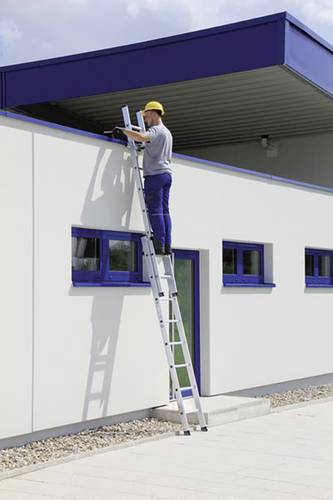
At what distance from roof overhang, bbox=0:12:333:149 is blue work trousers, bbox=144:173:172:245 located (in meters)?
3.87

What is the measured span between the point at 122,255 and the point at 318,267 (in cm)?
573

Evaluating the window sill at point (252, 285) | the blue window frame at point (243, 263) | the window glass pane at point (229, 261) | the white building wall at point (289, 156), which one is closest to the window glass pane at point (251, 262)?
the blue window frame at point (243, 263)

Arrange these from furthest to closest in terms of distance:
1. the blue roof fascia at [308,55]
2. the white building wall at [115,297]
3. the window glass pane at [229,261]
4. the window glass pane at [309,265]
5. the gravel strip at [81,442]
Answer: the window glass pane at [309,265] < the blue roof fascia at [308,55] < the window glass pane at [229,261] < the white building wall at [115,297] < the gravel strip at [81,442]

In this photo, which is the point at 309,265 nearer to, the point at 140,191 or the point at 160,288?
the point at 160,288

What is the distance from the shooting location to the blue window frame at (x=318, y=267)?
1470 centimetres

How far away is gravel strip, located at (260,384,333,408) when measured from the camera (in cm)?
1261

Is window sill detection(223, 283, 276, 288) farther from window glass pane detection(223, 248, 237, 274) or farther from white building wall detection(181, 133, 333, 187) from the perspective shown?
white building wall detection(181, 133, 333, 187)

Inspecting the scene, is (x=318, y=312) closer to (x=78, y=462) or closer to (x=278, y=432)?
(x=278, y=432)

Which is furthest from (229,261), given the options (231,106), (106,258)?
(231,106)

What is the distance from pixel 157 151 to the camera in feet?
32.8

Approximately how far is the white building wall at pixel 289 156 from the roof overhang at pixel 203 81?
40 cm

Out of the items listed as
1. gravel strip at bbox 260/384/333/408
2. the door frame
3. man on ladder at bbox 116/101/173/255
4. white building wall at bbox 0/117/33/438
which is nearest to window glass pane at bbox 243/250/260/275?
the door frame

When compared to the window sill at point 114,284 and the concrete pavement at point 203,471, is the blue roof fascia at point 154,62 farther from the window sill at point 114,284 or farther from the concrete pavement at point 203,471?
the concrete pavement at point 203,471

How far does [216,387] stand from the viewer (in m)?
11.8
